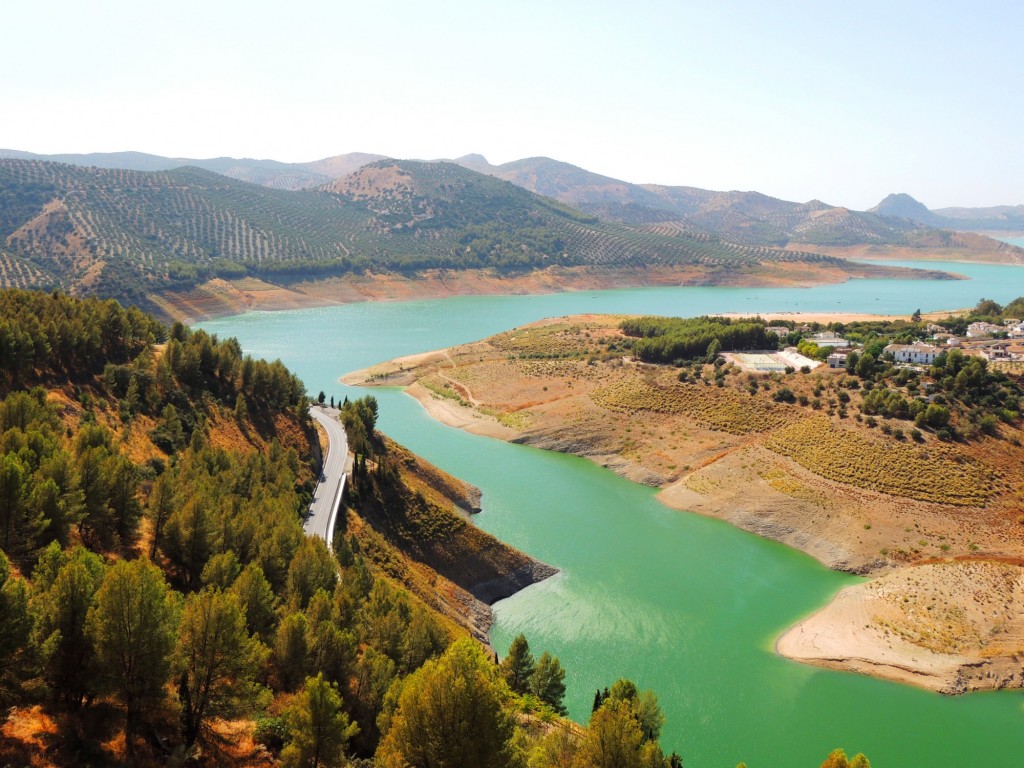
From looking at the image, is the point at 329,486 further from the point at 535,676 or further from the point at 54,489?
the point at 54,489

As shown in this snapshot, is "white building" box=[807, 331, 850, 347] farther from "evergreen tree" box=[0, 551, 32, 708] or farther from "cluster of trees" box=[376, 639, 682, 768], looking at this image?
"evergreen tree" box=[0, 551, 32, 708]

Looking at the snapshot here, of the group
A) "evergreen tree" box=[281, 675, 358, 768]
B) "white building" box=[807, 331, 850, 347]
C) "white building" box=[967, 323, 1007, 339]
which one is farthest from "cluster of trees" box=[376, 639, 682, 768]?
"white building" box=[967, 323, 1007, 339]

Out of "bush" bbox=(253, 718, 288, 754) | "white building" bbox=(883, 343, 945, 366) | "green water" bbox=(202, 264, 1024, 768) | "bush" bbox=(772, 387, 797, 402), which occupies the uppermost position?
"white building" bbox=(883, 343, 945, 366)

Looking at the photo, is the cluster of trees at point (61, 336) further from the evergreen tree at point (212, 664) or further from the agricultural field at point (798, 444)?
the agricultural field at point (798, 444)

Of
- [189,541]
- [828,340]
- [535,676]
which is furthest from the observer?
Answer: [828,340]

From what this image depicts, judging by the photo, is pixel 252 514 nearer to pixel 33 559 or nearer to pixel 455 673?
pixel 33 559

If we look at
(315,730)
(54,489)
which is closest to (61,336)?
(54,489)

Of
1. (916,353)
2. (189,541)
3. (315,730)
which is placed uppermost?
(916,353)
